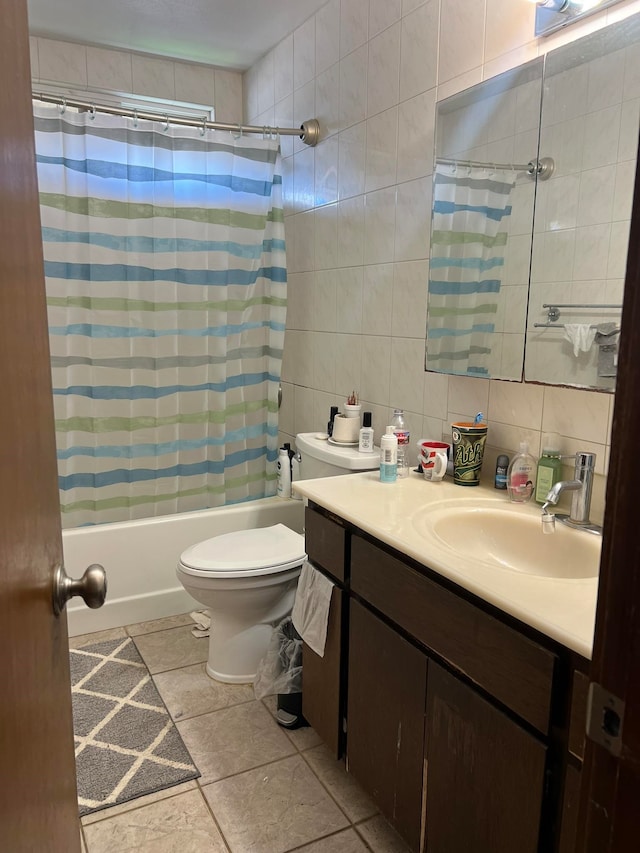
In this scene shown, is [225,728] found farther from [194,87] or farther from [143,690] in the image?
[194,87]

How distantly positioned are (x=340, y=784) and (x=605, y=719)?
61.8 inches

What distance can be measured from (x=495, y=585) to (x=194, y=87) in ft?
10.3

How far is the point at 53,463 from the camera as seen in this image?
2.84 ft

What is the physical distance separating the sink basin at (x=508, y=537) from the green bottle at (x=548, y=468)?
0.19 feet

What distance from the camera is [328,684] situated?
1.74 meters

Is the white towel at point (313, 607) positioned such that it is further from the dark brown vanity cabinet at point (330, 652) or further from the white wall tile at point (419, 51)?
the white wall tile at point (419, 51)

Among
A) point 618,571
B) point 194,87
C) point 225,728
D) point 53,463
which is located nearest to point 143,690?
point 225,728

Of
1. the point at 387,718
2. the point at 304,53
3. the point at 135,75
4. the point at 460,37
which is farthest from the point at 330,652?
the point at 135,75

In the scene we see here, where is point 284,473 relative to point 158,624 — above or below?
above

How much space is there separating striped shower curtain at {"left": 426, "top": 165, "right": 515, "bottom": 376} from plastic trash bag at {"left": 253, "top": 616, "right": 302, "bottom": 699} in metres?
1.04

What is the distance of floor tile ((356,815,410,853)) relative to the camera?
1592 mm

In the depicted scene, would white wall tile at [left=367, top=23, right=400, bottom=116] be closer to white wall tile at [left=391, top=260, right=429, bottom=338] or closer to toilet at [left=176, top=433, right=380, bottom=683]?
white wall tile at [left=391, top=260, right=429, bottom=338]

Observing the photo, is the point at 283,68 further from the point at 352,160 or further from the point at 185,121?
the point at 352,160

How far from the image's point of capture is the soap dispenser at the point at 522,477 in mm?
1629
